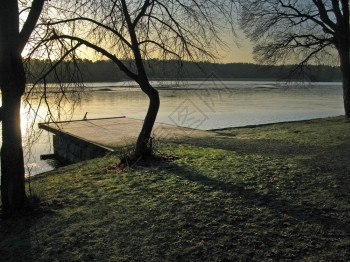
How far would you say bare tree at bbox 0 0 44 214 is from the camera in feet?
15.5

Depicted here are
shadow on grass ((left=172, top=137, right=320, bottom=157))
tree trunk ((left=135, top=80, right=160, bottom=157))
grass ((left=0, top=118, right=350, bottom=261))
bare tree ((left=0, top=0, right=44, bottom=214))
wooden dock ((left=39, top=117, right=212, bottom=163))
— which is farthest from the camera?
wooden dock ((left=39, top=117, right=212, bottom=163))

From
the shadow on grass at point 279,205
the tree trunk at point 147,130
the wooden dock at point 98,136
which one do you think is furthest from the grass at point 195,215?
the wooden dock at point 98,136

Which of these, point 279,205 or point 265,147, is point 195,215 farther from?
point 265,147

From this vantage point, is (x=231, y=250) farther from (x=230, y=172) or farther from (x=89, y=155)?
(x=89, y=155)

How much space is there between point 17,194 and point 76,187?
1303 mm

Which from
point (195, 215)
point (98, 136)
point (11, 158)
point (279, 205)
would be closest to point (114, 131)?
point (98, 136)

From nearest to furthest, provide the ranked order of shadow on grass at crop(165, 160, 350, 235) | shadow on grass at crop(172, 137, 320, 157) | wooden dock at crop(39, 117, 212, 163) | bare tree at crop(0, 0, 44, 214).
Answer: shadow on grass at crop(165, 160, 350, 235)
bare tree at crop(0, 0, 44, 214)
shadow on grass at crop(172, 137, 320, 157)
wooden dock at crop(39, 117, 212, 163)

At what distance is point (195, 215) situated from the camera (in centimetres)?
426

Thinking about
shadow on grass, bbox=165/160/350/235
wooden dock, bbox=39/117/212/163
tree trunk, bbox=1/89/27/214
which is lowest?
wooden dock, bbox=39/117/212/163

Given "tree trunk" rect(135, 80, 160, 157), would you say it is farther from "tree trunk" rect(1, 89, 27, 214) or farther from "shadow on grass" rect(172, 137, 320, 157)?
"tree trunk" rect(1, 89, 27, 214)

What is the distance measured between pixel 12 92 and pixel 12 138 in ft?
2.10

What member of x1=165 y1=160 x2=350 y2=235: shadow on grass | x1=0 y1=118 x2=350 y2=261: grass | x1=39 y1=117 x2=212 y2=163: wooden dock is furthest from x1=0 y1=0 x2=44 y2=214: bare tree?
x1=39 y1=117 x2=212 y2=163: wooden dock

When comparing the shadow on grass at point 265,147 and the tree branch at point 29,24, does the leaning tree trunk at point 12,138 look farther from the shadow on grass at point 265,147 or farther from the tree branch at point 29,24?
the shadow on grass at point 265,147

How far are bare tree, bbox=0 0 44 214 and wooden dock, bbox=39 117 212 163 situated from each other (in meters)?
4.86
